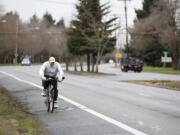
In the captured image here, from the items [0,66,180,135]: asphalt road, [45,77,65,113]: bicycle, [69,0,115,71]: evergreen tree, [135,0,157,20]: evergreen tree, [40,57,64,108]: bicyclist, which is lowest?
[0,66,180,135]: asphalt road

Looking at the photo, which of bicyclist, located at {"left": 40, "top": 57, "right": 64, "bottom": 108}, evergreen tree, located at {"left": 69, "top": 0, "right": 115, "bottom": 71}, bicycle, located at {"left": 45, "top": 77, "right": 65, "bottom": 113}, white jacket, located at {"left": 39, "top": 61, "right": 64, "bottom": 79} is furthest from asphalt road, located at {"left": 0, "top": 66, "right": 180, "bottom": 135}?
evergreen tree, located at {"left": 69, "top": 0, "right": 115, "bottom": 71}

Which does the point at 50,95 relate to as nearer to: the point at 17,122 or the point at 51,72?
the point at 51,72

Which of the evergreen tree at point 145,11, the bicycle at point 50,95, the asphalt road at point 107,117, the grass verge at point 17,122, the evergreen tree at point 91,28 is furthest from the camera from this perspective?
the evergreen tree at point 145,11

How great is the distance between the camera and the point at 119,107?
17922 mm

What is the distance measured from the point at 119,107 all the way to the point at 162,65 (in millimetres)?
81944

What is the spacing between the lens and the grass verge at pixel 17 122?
12.0 metres

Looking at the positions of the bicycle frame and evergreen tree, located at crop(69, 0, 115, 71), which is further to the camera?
evergreen tree, located at crop(69, 0, 115, 71)

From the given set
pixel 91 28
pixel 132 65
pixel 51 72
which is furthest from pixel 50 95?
pixel 132 65

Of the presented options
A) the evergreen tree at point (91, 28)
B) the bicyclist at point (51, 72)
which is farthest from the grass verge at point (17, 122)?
the evergreen tree at point (91, 28)

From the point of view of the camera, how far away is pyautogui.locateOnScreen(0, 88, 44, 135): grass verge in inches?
473

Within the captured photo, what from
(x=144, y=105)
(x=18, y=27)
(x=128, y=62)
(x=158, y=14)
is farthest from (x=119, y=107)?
(x=18, y=27)

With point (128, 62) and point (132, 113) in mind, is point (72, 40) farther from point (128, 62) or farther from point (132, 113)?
point (132, 113)

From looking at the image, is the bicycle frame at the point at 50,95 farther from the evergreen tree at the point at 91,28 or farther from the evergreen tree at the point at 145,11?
the evergreen tree at the point at 145,11

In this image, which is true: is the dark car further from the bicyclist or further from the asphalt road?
the bicyclist
